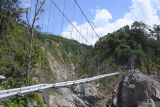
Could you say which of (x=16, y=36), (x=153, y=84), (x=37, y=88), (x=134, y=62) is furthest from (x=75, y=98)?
(x=134, y=62)

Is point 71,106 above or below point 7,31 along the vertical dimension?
below

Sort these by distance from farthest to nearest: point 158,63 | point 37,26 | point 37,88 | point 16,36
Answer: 1. point 158,63
2. point 16,36
3. point 37,26
4. point 37,88

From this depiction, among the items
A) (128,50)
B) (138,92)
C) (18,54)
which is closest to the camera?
(18,54)

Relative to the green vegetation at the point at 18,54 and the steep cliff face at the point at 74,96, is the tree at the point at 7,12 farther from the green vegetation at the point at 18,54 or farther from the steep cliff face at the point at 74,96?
the steep cliff face at the point at 74,96

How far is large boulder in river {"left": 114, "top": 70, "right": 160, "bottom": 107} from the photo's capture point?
107 ft

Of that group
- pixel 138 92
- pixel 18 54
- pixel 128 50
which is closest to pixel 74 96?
pixel 18 54

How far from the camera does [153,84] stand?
112 ft

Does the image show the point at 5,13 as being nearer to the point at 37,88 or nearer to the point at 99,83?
the point at 99,83

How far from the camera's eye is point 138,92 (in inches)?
1305

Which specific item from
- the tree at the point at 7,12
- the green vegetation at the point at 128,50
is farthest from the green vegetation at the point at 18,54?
the green vegetation at the point at 128,50

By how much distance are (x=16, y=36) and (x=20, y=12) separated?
3.29 m

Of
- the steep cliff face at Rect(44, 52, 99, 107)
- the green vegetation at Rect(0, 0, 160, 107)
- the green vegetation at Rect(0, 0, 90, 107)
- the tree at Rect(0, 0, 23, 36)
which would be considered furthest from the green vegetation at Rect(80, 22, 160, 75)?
the tree at Rect(0, 0, 23, 36)

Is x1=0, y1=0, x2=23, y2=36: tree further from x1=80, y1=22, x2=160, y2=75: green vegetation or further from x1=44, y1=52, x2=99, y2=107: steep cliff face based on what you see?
x1=80, y1=22, x2=160, y2=75: green vegetation

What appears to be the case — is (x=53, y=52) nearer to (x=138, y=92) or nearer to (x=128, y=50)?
(x=128, y=50)
